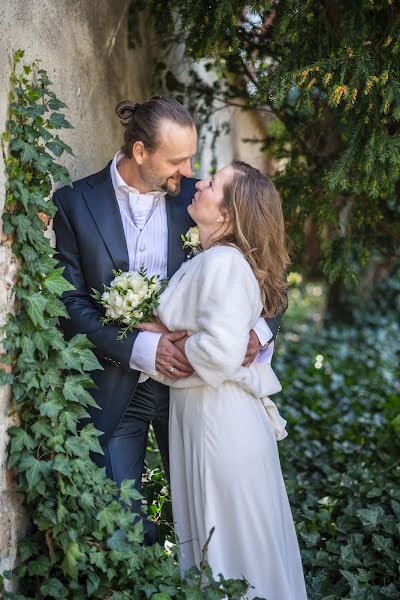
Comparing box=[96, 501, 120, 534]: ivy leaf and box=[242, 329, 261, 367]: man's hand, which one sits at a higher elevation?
box=[242, 329, 261, 367]: man's hand

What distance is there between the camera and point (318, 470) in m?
5.80

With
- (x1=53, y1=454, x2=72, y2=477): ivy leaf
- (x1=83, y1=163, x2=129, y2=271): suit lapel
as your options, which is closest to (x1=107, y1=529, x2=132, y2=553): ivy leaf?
(x1=53, y1=454, x2=72, y2=477): ivy leaf

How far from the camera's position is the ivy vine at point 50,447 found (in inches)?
117

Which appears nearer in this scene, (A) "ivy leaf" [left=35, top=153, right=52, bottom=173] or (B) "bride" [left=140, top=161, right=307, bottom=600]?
(A) "ivy leaf" [left=35, top=153, right=52, bottom=173]

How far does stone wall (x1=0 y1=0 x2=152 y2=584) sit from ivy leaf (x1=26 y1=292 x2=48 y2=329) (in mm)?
80

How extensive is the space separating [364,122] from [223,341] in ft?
4.70

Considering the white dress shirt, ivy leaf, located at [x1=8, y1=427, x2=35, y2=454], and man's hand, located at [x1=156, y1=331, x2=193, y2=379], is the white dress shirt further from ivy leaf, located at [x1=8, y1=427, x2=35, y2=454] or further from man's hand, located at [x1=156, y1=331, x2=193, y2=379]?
ivy leaf, located at [x1=8, y1=427, x2=35, y2=454]


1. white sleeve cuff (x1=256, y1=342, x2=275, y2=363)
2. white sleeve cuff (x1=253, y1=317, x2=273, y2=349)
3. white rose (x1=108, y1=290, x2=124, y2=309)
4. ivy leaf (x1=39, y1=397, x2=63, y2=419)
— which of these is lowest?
ivy leaf (x1=39, y1=397, x2=63, y2=419)

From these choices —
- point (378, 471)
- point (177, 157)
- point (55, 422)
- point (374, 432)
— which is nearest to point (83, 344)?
point (55, 422)

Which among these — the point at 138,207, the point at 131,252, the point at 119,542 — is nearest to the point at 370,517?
the point at 119,542

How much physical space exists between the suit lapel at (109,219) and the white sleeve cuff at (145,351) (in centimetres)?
33

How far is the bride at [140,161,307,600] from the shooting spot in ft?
10.6

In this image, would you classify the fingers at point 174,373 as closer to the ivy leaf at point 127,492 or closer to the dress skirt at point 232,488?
the dress skirt at point 232,488

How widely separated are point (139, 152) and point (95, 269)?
53 centimetres
